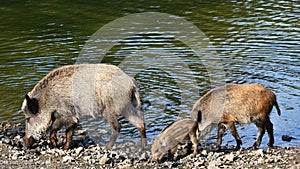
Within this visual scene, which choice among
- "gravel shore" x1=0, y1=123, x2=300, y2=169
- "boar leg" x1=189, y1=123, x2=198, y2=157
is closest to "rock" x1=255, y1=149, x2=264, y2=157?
"gravel shore" x1=0, y1=123, x2=300, y2=169

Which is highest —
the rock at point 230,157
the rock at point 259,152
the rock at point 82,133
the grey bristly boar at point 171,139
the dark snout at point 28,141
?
the grey bristly boar at point 171,139

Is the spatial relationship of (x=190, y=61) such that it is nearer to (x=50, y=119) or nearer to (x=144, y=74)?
(x=144, y=74)

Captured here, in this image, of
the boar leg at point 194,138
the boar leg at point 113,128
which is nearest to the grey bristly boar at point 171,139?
the boar leg at point 194,138

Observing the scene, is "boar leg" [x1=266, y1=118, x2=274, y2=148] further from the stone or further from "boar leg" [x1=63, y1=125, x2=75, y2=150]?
"boar leg" [x1=63, y1=125, x2=75, y2=150]

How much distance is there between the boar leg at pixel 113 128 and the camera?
897 centimetres

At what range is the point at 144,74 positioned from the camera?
40.6 ft

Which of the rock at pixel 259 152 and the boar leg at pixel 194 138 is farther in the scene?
the boar leg at pixel 194 138

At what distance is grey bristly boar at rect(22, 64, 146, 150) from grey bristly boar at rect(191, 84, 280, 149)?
971 mm

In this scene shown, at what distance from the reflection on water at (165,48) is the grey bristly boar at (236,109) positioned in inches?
20.1

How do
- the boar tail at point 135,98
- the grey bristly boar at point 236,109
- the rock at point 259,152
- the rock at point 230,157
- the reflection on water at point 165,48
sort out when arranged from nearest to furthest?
the rock at point 230,157 < the rock at point 259,152 < the grey bristly boar at point 236,109 < the boar tail at point 135,98 < the reflection on water at point 165,48

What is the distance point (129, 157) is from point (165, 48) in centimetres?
590

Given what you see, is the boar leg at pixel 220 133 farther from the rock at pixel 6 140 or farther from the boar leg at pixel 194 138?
the rock at pixel 6 140

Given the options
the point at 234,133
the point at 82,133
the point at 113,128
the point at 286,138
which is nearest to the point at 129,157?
the point at 113,128

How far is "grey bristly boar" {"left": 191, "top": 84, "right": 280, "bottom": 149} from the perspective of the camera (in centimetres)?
865
